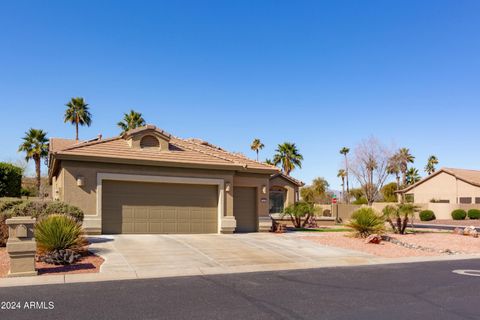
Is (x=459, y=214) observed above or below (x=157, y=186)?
below

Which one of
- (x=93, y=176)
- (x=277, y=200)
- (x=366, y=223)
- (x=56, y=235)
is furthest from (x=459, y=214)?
(x=56, y=235)

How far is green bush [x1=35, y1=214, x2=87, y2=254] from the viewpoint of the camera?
41.2 feet

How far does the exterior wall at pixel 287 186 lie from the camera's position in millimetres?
39750

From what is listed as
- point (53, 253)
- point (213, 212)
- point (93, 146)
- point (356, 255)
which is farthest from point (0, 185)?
point (356, 255)

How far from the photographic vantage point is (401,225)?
24.8 meters

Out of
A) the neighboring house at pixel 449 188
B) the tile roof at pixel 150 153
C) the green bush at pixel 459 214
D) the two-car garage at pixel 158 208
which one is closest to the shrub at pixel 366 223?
the tile roof at pixel 150 153

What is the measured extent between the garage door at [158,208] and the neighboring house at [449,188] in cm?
3995

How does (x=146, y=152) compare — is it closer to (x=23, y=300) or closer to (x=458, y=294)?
(x=23, y=300)

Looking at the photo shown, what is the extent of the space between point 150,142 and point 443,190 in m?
43.6

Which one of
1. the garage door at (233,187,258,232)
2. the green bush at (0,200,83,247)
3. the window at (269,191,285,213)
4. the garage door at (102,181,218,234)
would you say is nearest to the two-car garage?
the garage door at (102,181,218,234)

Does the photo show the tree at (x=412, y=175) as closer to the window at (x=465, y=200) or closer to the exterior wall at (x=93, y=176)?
the window at (x=465, y=200)

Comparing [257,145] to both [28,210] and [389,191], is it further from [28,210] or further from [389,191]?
[28,210]

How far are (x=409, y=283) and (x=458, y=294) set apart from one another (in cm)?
140

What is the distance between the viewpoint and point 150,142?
21109 mm
